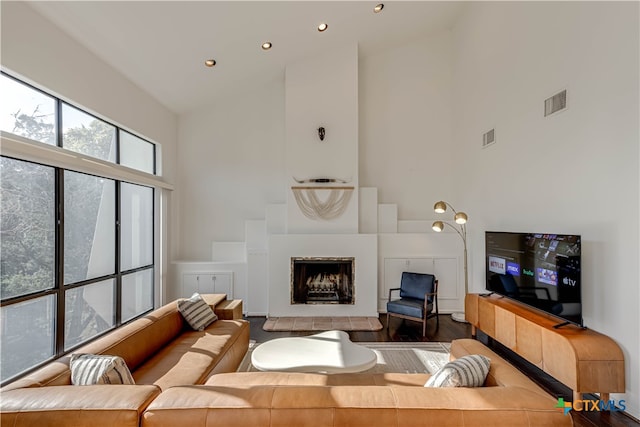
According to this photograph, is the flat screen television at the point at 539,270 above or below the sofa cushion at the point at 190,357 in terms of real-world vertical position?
above

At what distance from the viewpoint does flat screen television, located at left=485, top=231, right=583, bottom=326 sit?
2.80 metres

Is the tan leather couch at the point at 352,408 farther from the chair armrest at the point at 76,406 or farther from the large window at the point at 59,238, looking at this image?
the large window at the point at 59,238

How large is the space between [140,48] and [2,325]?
2.97 m

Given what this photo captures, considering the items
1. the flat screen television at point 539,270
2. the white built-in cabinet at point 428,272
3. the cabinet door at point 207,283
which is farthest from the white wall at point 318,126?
the flat screen television at point 539,270

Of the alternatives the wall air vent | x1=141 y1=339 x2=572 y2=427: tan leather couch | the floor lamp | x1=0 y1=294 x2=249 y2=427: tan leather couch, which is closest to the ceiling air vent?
the wall air vent

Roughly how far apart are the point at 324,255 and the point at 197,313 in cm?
237

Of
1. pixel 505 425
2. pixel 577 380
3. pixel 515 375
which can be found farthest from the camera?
pixel 577 380

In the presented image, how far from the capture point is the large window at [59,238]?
9.00 ft

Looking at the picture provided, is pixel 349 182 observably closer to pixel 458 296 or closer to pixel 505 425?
pixel 458 296

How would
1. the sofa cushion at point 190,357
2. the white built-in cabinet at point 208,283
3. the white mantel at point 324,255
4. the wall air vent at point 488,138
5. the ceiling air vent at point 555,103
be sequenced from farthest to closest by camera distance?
the white built-in cabinet at point 208,283, the white mantel at point 324,255, the wall air vent at point 488,138, the ceiling air vent at point 555,103, the sofa cushion at point 190,357

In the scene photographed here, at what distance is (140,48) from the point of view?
12.2ft

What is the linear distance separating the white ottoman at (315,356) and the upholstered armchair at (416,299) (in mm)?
1659

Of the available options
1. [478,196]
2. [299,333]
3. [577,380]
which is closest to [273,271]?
[299,333]

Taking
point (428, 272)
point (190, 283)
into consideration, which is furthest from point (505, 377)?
point (190, 283)
